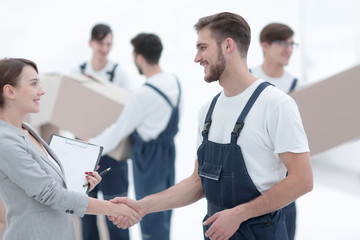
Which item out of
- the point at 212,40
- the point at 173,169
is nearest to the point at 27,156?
the point at 212,40

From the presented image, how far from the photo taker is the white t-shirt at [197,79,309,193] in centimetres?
153

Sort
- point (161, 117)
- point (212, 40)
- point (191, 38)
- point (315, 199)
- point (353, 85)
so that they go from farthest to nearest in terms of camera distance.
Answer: point (191, 38) → point (315, 199) → point (161, 117) → point (353, 85) → point (212, 40)

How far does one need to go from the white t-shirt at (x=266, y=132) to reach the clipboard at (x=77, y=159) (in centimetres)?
54

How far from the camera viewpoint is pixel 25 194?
5.27 feet

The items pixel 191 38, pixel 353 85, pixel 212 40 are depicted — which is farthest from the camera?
pixel 191 38

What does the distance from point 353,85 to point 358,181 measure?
11.1 feet

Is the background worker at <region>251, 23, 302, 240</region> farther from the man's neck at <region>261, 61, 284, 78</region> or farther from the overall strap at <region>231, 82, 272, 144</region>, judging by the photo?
the overall strap at <region>231, 82, 272, 144</region>

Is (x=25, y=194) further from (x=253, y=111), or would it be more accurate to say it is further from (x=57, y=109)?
(x=57, y=109)

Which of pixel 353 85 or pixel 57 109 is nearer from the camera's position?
pixel 353 85

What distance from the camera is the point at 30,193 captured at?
1.57m

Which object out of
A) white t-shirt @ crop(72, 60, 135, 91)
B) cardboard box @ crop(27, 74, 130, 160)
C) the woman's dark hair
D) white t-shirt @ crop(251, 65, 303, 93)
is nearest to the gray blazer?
the woman's dark hair

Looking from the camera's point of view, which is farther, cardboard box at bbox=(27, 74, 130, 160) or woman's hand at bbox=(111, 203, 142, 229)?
cardboard box at bbox=(27, 74, 130, 160)

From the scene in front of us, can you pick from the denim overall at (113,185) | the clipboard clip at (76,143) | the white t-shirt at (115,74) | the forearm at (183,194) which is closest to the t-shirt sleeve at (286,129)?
the forearm at (183,194)

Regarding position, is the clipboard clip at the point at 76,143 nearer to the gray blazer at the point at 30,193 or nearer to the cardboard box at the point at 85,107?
the gray blazer at the point at 30,193
